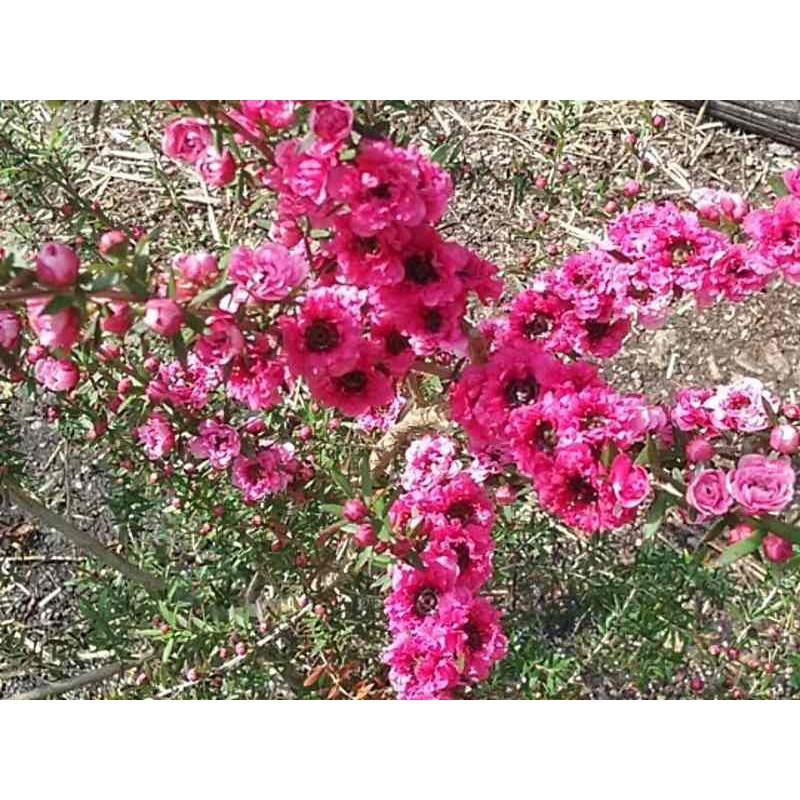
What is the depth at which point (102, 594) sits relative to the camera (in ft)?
5.44

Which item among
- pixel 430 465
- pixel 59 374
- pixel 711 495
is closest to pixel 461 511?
pixel 430 465

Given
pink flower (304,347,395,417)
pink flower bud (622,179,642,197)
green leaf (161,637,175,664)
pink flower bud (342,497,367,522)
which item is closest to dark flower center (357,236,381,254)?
pink flower (304,347,395,417)

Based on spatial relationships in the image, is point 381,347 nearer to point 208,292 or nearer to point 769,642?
point 208,292

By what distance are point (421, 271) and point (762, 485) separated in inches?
16.7

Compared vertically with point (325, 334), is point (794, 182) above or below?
above

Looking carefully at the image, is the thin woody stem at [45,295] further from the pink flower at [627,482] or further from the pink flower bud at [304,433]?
the pink flower bud at [304,433]

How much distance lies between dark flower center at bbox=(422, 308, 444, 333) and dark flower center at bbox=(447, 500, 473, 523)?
0.26 metres

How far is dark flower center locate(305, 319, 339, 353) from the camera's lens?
1.12 metres

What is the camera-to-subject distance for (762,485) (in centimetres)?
112

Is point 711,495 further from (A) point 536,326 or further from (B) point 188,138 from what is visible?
(B) point 188,138

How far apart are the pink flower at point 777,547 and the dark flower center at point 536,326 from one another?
362mm

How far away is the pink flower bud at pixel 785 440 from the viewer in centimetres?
115

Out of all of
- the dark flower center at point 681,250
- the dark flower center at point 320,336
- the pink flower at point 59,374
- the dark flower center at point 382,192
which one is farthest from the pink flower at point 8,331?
the dark flower center at point 681,250
